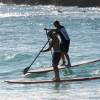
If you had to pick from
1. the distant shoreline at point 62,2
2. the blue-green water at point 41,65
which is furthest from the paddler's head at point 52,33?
the distant shoreline at point 62,2

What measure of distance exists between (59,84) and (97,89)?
1622 millimetres

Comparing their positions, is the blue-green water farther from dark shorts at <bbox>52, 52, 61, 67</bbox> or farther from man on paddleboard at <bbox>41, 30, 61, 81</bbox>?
dark shorts at <bbox>52, 52, 61, 67</bbox>

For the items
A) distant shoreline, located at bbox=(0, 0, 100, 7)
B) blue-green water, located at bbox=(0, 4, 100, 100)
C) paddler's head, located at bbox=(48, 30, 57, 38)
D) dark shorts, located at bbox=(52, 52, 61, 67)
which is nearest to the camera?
blue-green water, located at bbox=(0, 4, 100, 100)

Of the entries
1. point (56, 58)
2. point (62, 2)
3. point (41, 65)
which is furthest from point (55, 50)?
point (62, 2)

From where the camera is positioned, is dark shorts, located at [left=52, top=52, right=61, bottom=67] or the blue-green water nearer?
the blue-green water

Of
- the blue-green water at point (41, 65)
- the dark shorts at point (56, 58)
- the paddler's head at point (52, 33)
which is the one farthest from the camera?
the paddler's head at point (52, 33)

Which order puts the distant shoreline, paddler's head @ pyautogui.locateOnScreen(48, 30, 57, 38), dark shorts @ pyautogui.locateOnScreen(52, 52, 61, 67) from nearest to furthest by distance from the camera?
dark shorts @ pyautogui.locateOnScreen(52, 52, 61, 67) → paddler's head @ pyautogui.locateOnScreen(48, 30, 57, 38) → the distant shoreline

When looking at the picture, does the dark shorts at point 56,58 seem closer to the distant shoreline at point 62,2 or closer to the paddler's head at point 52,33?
the paddler's head at point 52,33

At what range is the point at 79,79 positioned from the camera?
19797mm

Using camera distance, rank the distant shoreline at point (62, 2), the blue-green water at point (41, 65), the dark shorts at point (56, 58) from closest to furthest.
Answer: the blue-green water at point (41, 65) < the dark shorts at point (56, 58) < the distant shoreline at point (62, 2)

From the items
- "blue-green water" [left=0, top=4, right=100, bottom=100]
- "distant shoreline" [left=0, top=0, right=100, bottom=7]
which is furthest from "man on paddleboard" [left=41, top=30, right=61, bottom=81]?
"distant shoreline" [left=0, top=0, right=100, bottom=7]

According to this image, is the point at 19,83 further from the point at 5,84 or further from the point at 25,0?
the point at 25,0

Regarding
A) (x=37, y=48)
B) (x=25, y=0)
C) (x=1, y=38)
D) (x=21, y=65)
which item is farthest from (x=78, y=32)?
(x=25, y=0)

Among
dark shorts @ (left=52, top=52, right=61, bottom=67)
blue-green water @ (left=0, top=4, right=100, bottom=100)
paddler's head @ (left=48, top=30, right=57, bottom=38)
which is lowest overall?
blue-green water @ (left=0, top=4, right=100, bottom=100)
